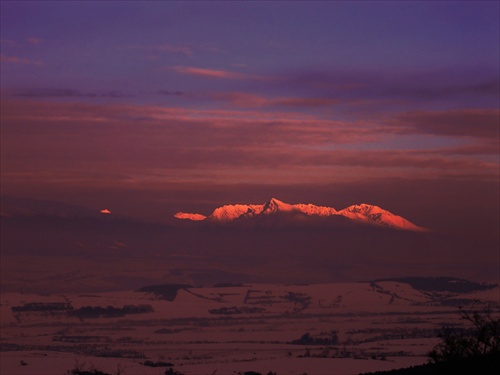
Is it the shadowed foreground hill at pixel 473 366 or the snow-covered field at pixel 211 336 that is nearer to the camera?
the shadowed foreground hill at pixel 473 366

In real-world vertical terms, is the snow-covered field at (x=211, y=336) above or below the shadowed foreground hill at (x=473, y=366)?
below

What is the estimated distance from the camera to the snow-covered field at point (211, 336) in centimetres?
8831

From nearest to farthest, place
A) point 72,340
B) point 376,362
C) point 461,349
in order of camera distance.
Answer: point 461,349
point 376,362
point 72,340

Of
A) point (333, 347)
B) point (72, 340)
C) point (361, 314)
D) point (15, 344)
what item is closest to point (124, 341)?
point (72, 340)

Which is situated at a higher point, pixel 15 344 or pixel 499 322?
pixel 499 322

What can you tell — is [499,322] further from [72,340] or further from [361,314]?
[361,314]

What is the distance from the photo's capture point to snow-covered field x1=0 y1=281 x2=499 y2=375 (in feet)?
290

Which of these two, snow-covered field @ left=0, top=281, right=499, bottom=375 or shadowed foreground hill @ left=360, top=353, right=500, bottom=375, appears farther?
snow-covered field @ left=0, top=281, right=499, bottom=375

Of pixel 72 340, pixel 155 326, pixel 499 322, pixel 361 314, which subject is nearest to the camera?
pixel 499 322

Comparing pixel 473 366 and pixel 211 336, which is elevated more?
pixel 473 366

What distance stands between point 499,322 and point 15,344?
325 feet

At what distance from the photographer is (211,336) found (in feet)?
507

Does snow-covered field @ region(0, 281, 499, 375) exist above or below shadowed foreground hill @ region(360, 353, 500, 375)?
below

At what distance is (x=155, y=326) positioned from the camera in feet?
576
